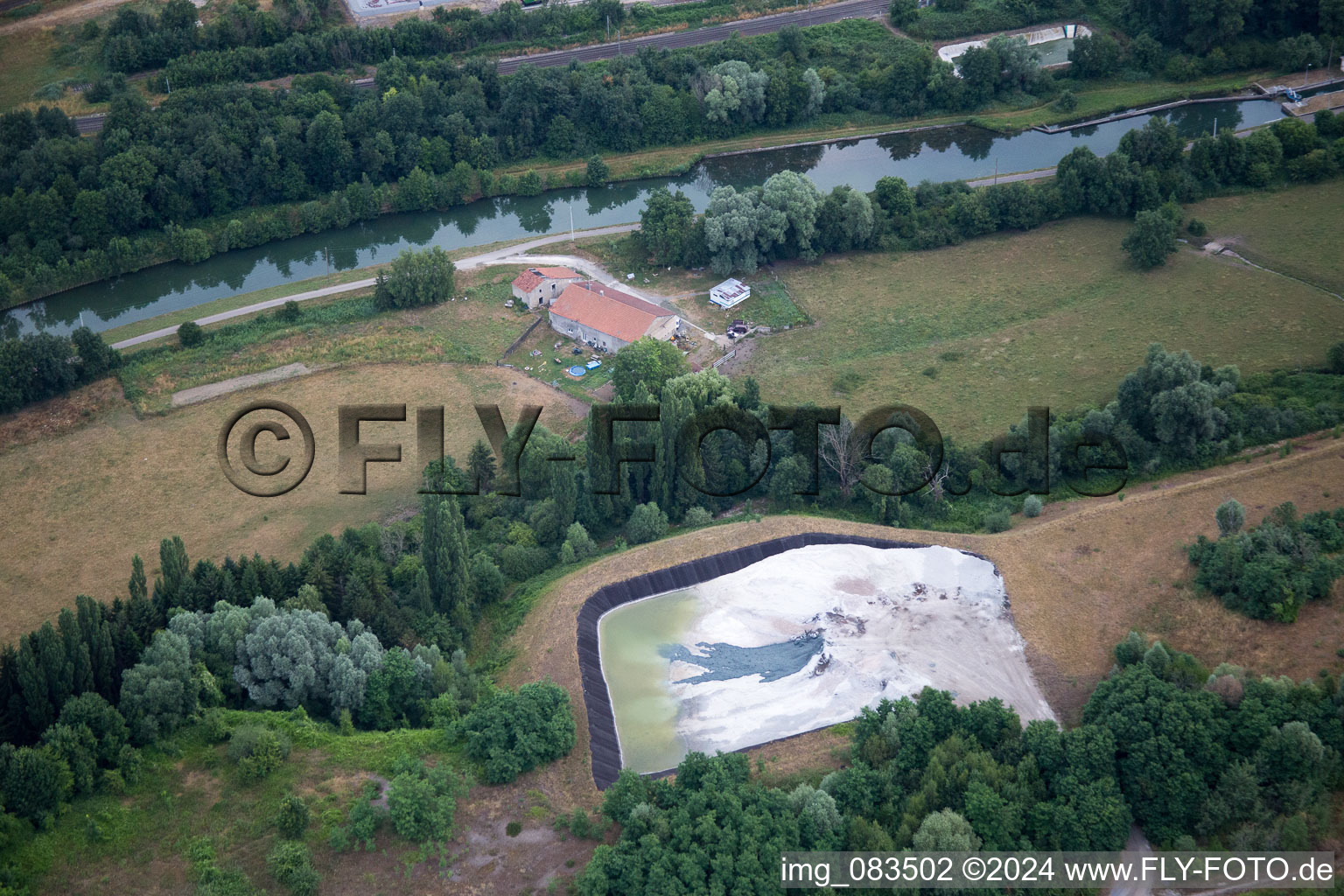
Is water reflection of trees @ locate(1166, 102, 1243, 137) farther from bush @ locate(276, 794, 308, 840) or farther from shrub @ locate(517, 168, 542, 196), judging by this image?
bush @ locate(276, 794, 308, 840)

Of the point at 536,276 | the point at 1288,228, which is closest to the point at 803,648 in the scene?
the point at 536,276

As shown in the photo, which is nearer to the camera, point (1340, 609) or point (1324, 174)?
point (1340, 609)

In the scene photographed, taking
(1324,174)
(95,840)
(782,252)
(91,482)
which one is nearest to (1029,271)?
(782,252)

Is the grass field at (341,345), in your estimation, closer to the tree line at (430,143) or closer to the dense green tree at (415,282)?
the dense green tree at (415,282)

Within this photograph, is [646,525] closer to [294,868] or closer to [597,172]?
[294,868]

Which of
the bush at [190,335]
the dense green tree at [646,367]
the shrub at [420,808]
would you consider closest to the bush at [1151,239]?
the dense green tree at [646,367]

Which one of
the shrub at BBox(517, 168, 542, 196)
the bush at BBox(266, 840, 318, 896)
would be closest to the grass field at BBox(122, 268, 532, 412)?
the shrub at BBox(517, 168, 542, 196)

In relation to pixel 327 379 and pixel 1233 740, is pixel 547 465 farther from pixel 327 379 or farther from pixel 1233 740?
pixel 1233 740
